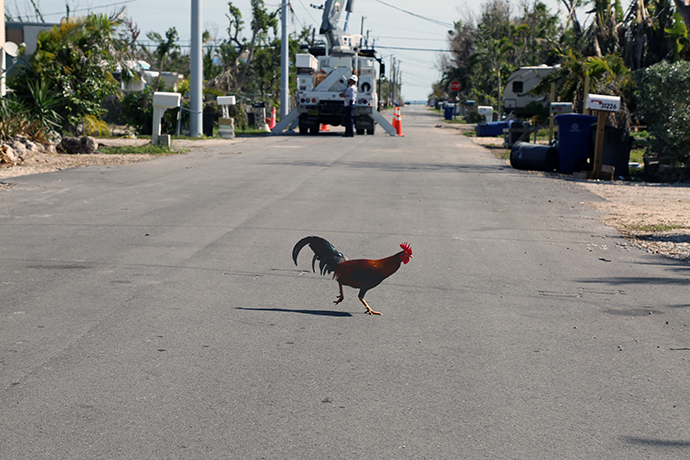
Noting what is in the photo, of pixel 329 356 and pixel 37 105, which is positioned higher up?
pixel 37 105

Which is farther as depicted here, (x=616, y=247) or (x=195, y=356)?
(x=616, y=247)

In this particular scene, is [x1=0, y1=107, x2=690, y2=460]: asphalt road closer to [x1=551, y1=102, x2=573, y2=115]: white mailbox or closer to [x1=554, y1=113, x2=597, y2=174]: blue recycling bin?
[x1=554, y1=113, x2=597, y2=174]: blue recycling bin

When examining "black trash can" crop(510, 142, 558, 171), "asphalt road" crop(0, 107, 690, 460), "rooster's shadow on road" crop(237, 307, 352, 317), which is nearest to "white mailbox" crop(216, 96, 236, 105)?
"black trash can" crop(510, 142, 558, 171)

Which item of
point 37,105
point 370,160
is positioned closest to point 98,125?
point 37,105

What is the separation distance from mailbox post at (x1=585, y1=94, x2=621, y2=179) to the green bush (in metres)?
1.07

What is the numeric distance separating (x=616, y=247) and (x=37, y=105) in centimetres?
1547

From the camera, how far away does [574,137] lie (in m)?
16.5

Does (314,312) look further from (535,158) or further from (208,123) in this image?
(208,123)

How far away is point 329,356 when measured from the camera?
4551 mm

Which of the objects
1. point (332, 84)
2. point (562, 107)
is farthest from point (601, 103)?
point (332, 84)

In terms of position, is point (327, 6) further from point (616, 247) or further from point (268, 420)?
point (268, 420)

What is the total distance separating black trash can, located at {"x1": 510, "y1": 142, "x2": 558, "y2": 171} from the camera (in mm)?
17156

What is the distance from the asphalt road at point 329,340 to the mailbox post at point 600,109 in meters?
5.68

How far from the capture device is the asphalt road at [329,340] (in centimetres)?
349
